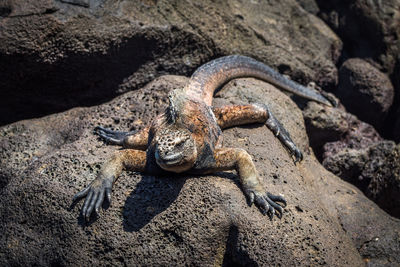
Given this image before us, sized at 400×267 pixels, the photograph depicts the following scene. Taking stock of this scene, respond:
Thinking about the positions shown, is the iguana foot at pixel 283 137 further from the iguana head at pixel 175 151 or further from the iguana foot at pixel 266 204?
the iguana head at pixel 175 151

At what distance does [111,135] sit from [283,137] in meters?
2.15

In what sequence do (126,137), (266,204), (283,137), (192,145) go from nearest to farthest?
(192,145), (266,204), (126,137), (283,137)

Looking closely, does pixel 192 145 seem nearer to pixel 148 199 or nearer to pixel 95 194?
pixel 148 199

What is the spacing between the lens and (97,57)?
5.37 meters

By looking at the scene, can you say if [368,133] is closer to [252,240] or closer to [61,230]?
[252,240]

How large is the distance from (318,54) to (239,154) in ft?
A: 14.1

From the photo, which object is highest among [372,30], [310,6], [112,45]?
[372,30]

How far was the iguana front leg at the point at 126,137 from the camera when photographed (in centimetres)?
423

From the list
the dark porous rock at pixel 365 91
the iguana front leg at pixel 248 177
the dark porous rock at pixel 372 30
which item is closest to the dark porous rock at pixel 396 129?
the dark porous rock at pixel 365 91

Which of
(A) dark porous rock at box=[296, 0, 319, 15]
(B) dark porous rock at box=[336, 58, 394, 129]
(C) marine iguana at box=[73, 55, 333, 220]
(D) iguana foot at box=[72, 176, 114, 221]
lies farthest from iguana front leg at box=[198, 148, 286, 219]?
(A) dark porous rock at box=[296, 0, 319, 15]

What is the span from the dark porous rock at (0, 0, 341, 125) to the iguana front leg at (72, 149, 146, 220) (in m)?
2.27

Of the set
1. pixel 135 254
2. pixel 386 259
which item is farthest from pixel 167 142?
pixel 386 259

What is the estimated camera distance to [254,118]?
4.60 meters

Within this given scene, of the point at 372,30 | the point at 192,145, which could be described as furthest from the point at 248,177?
the point at 372,30
